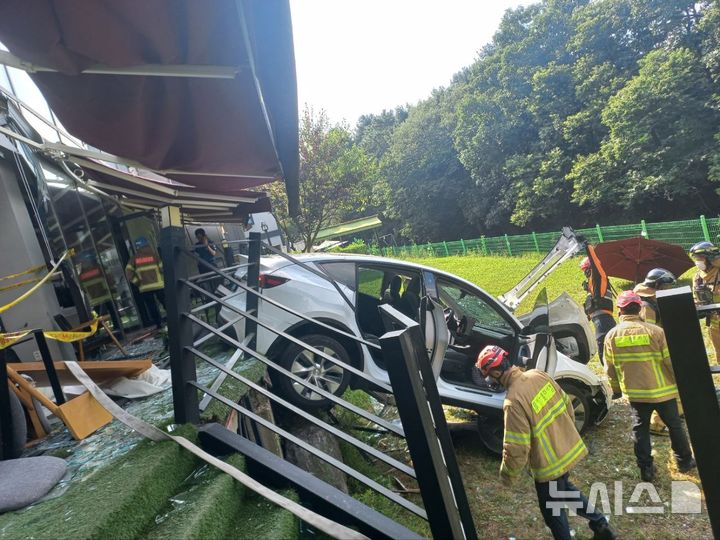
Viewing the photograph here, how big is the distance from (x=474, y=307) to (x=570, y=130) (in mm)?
22674

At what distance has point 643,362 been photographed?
4035mm

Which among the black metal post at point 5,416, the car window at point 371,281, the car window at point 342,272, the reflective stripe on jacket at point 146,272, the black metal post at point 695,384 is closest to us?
the black metal post at point 695,384

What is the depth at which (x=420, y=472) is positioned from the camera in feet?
5.57

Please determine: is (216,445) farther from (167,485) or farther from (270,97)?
(270,97)

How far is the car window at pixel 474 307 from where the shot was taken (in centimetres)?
504

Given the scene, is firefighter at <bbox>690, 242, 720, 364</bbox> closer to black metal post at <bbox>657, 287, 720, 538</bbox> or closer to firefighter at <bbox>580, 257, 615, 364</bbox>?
firefighter at <bbox>580, 257, 615, 364</bbox>

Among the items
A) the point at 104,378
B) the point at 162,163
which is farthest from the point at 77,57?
the point at 104,378

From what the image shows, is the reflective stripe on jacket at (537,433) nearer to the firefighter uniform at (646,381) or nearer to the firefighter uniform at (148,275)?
the firefighter uniform at (646,381)

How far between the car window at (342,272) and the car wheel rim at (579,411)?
2.84 m

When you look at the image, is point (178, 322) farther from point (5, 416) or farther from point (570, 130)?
point (570, 130)

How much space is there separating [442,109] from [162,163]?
35.1 meters

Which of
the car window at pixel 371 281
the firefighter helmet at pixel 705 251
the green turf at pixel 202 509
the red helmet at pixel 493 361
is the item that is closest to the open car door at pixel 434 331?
the red helmet at pixel 493 361

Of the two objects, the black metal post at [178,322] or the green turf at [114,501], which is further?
the black metal post at [178,322]

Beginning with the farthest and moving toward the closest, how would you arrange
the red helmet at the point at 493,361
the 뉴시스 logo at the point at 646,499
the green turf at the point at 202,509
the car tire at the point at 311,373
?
the car tire at the point at 311,373 < the 뉴시스 logo at the point at 646,499 < the red helmet at the point at 493,361 < the green turf at the point at 202,509
